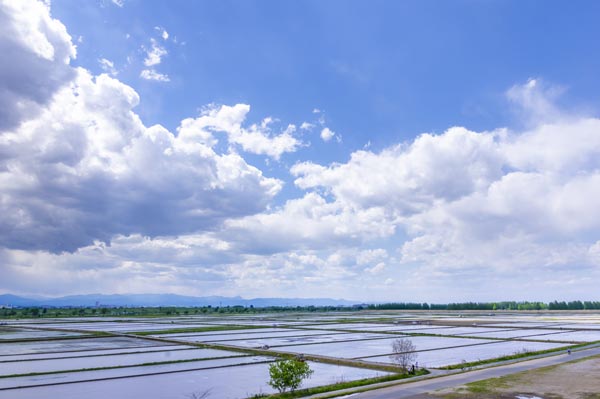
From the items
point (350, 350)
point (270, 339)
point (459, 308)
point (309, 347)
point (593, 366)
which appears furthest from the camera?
point (459, 308)

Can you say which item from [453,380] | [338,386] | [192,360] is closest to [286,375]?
[338,386]

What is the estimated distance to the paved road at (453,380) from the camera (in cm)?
2825

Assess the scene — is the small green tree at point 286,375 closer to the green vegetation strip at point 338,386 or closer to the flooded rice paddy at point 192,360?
the green vegetation strip at point 338,386

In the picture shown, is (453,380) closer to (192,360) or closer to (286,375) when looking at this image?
(286,375)

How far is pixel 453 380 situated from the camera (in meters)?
32.7

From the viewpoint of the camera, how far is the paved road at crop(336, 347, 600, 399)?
28250 mm

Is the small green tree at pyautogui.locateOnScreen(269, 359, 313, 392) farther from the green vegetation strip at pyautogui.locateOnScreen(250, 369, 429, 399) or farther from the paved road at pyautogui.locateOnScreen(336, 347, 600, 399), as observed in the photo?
the paved road at pyautogui.locateOnScreen(336, 347, 600, 399)

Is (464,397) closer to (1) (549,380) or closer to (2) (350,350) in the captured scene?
(1) (549,380)

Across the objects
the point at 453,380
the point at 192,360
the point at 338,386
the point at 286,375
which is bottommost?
the point at 338,386

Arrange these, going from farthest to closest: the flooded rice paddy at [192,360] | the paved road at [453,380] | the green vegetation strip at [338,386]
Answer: the flooded rice paddy at [192,360]
the green vegetation strip at [338,386]
the paved road at [453,380]

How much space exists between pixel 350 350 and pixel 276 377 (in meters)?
24.9

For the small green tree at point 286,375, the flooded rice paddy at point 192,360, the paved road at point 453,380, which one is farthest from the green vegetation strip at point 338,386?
the paved road at point 453,380

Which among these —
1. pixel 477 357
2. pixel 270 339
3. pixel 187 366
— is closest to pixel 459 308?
pixel 270 339

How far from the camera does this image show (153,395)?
98.2 ft
